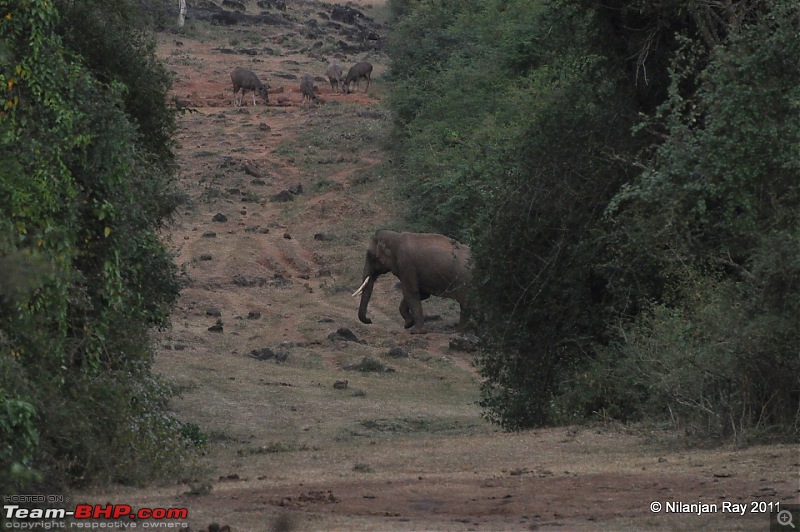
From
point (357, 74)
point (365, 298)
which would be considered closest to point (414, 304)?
point (365, 298)

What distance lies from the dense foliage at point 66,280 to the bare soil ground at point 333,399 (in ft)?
1.82

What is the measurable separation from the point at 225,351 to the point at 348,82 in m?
29.7

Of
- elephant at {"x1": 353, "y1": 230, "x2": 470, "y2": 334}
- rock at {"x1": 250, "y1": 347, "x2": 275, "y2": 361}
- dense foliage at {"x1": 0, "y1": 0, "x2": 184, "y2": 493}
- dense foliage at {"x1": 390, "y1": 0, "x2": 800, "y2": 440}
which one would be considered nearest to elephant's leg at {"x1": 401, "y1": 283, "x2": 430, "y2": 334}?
elephant at {"x1": 353, "y1": 230, "x2": 470, "y2": 334}

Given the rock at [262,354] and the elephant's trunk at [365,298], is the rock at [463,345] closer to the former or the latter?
the elephant's trunk at [365,298]

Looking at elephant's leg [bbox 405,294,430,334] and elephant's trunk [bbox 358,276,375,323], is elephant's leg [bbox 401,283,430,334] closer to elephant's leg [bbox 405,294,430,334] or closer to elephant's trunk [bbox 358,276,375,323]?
elephant's leg [bbox 405,294,430,334]

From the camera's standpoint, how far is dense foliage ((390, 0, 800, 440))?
10.4 meters

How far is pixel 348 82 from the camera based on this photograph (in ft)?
160

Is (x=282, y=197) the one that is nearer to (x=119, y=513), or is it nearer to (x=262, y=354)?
(x=262, y=354)

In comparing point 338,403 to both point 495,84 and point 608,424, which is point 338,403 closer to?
point 608,424

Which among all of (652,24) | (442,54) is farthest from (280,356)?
(442,54)

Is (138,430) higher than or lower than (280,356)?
higher

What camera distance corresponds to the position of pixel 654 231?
36.9 ft

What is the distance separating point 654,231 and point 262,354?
9.91 meters

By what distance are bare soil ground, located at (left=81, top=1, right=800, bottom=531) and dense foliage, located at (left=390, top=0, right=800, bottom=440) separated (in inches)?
28.2
